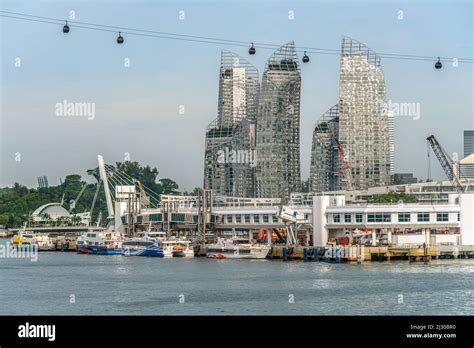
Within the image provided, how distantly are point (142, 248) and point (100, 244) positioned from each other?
12.7 metres

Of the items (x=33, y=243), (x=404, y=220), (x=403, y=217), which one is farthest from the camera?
(x=33, y=243)

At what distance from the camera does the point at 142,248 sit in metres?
119

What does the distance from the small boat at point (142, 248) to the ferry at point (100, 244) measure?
2.19m

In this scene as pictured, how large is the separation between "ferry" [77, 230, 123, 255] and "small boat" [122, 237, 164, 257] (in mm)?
2185

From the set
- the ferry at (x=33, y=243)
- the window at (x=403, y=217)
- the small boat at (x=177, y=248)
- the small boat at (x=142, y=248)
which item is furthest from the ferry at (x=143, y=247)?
the ferry at (x=33, y=243)

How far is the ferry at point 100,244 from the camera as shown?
125938 mm

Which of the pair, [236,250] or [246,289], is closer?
[246,289]

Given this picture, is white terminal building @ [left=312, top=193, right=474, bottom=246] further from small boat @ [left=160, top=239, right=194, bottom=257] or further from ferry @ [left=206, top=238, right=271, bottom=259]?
small boat @ [left=160, top=239, right=194, bottom=257]

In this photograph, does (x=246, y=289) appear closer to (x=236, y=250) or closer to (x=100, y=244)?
(x=236, y=250)

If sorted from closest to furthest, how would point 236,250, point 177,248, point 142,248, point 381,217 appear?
point 381,217 < point 236,250 < point 177,248 < point 142,248

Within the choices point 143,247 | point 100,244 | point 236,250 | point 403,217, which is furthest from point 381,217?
point 100,244

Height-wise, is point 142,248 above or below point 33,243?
below
